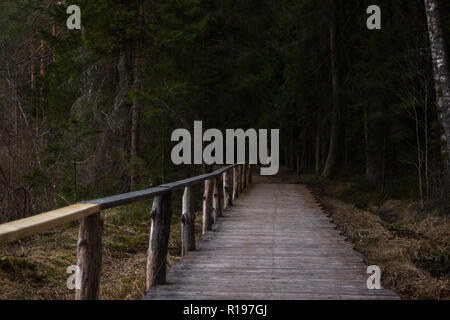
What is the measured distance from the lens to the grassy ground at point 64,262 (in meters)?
5.48

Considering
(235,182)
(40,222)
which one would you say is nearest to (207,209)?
(40,222)

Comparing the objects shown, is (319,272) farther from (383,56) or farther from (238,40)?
(238,40)

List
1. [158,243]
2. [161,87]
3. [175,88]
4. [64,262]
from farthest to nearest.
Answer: [161,87]
[175,88]
[64,262]
[158,243]

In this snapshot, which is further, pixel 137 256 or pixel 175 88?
pixel 175 88

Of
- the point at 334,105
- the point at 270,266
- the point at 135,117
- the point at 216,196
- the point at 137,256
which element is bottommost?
the point at 137,256

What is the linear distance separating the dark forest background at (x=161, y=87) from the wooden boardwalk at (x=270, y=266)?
383 cm

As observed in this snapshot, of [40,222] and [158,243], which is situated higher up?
[40,222]

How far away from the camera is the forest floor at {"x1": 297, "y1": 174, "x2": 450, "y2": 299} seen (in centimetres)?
565

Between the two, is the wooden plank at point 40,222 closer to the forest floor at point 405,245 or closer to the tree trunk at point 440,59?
the forest floor at point 405,245

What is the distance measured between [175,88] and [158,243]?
Result: 10126 millimetres

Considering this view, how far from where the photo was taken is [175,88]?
14.0 m

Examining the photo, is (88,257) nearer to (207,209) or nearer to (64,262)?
(64,262)

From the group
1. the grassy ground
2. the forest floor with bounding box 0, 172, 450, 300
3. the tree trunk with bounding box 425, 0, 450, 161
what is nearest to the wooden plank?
the grassy ground

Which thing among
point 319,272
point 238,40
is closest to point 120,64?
point 238,40
